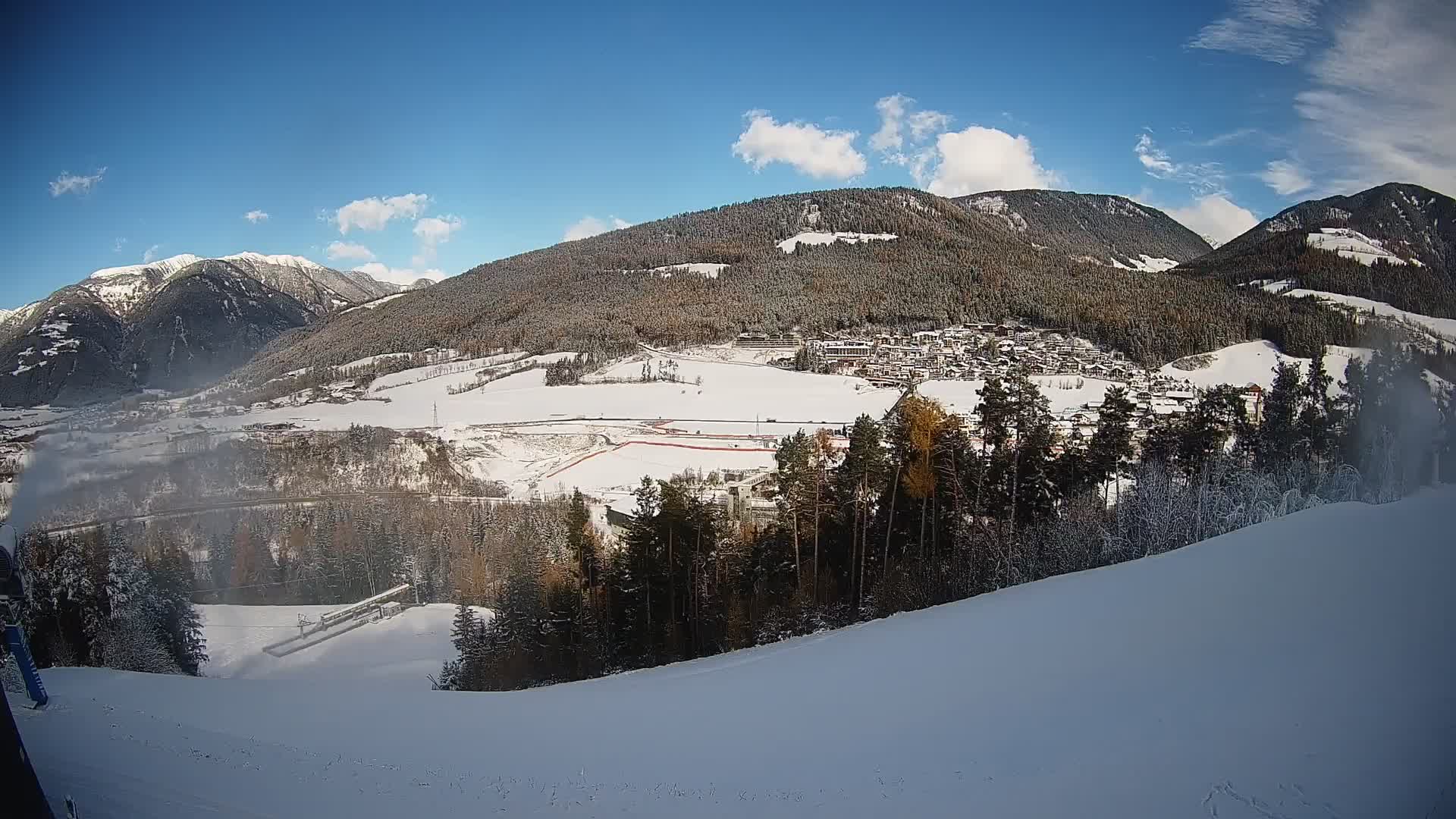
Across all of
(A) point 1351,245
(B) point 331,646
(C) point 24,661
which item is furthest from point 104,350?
(A) point 1351,245

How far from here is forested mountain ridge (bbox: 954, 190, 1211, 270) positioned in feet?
539

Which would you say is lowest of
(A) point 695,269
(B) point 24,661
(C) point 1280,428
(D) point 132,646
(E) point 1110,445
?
(D) point 132,646

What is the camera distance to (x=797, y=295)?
89562 millimetres

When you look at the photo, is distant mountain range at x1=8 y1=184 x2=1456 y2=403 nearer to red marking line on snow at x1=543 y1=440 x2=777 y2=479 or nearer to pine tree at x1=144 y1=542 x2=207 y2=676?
pine tree at x1=144 y1=542 x2=207 y2=676

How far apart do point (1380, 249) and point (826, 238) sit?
99.9m

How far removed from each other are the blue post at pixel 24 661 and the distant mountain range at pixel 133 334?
53.7 ft

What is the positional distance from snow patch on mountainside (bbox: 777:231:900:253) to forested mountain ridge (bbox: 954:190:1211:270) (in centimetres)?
5562

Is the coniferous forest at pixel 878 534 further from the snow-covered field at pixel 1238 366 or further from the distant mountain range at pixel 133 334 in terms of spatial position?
the snow-covered field at pixel 1238 366

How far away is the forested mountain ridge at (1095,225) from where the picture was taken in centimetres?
16425

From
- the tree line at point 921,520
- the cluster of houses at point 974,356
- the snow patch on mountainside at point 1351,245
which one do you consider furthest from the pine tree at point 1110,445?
the cluster of houses at point 974,356

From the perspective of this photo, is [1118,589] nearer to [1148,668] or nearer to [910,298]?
[1148,668]

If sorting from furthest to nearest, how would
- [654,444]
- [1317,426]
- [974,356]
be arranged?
[974,356]
[654,444]
[1317,426]

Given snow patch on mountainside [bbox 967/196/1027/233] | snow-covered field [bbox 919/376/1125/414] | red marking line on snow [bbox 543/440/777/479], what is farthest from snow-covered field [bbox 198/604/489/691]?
snow patch on mountainside [bbox 967/196/1027/233]

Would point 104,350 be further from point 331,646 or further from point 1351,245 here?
point 1351,245
